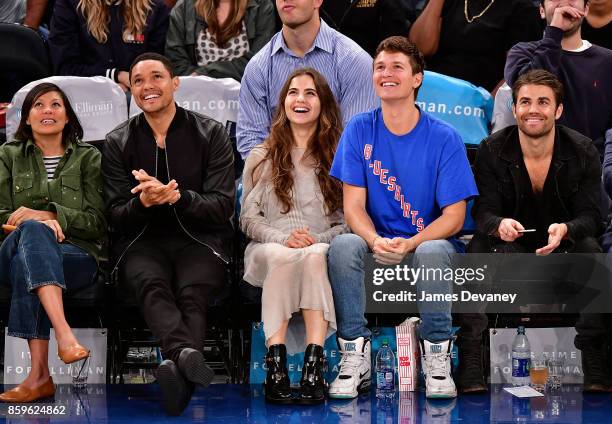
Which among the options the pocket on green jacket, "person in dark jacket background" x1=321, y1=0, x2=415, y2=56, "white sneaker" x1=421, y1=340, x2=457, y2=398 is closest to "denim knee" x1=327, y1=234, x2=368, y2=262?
"white sneaker" x1=421, y1=340, x2=457, y2=398

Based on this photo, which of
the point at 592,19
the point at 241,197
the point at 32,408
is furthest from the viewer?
the point at 592,19

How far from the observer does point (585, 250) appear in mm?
4797

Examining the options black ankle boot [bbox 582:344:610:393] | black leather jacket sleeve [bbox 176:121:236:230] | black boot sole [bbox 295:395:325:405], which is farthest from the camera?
black leather jacket sleeve [bbox 176:121:236:230]

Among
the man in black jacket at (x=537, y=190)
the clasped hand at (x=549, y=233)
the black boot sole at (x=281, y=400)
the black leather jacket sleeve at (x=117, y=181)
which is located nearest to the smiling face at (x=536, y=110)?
the man in black jacket at (x=537, y=190)

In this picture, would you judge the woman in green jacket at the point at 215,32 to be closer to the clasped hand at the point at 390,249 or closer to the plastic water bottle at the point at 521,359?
the clasped hand at the point at 390,249

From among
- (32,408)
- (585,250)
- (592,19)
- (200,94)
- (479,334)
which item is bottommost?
(32,408)

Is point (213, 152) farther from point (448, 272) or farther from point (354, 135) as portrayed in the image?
point (448, 272)

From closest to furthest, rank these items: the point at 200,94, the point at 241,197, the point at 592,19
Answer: the point at 241,197 → the point at 200,94 → the point at 592,19

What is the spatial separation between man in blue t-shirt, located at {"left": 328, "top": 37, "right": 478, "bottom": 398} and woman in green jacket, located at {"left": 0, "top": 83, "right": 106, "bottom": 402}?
44.3 inches

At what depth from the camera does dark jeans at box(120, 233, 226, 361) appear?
4520 mm

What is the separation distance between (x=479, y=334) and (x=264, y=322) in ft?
3.12

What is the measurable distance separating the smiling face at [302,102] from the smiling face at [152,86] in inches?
22.2

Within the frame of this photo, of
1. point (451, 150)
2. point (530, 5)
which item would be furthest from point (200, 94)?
point (530, 5)

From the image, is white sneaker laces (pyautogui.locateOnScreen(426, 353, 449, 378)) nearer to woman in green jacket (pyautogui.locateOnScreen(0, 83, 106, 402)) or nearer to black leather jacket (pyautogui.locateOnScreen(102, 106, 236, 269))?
black leather jacket (pyautogui.locateOnScreen(102, 106, 236, 269))
